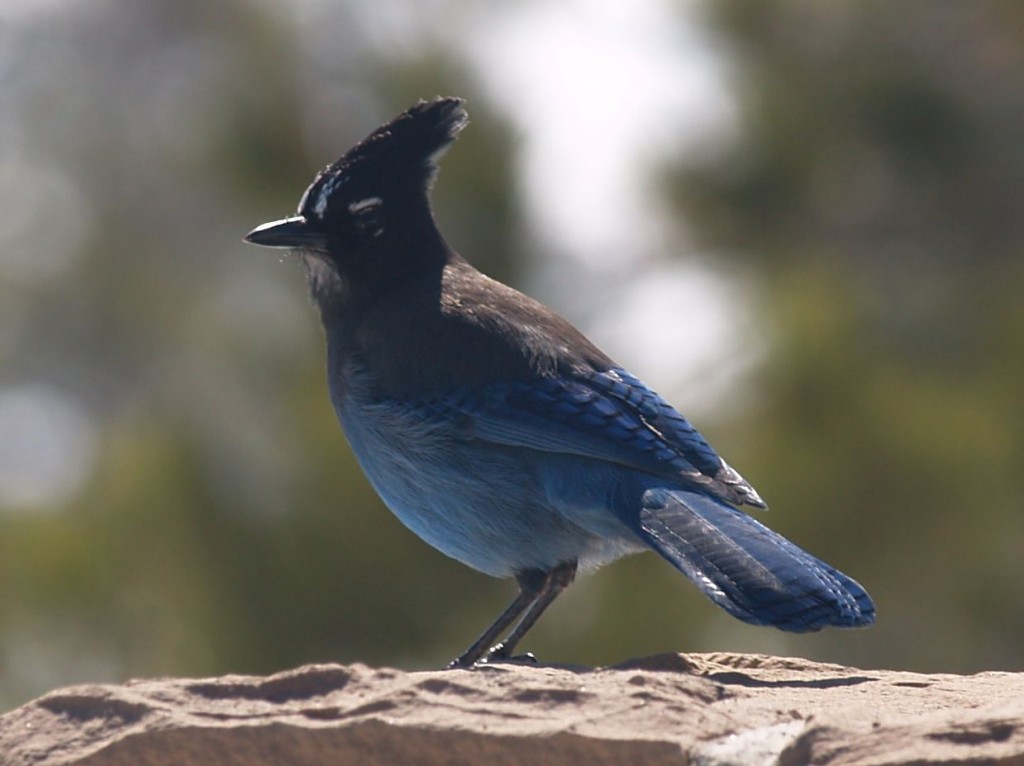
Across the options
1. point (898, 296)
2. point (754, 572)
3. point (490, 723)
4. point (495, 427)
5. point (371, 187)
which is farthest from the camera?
point (898, 296)

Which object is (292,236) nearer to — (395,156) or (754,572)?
(395,156)

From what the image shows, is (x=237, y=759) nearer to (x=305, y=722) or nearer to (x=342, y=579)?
(x=305, y=722)

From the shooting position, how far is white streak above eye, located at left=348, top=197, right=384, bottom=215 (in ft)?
16.6

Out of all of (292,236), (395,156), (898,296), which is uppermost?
(898,296)

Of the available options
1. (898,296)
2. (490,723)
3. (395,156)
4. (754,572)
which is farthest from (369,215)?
(898,296)

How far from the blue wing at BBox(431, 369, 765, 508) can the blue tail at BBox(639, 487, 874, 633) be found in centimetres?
19

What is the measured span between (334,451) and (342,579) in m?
0.47

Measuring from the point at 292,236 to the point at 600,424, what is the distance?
3.92ft

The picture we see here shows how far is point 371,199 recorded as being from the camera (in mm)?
5051

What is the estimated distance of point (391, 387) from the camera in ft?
15.1

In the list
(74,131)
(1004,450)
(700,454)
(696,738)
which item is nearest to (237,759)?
(696,738)

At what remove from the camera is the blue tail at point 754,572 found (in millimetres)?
3584

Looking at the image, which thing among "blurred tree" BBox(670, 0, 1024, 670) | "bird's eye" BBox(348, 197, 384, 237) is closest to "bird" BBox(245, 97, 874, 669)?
"bird's eye" BBox(348, 197, 384, 237)

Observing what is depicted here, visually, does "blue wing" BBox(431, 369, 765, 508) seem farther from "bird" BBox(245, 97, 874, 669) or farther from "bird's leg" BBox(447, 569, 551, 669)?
"bird's leg" BBox(447, 569, 551, 669)
